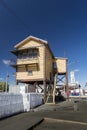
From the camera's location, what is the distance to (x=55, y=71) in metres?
33.1

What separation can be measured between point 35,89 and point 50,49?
8.13 m

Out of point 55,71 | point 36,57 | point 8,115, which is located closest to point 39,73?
point 36,57

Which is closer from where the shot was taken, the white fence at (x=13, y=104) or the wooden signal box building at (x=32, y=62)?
the white fence at (x=13, y=104)

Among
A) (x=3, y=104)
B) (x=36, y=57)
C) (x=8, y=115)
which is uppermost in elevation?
(x=36, y=57)

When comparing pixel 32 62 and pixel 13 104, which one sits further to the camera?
pixel 32 62

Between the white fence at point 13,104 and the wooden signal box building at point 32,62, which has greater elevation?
the wooden signal box building at point 32,62

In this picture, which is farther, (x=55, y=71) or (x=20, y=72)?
(x=55, y=71)

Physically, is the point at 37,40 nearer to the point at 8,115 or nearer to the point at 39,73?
the point at 39,73

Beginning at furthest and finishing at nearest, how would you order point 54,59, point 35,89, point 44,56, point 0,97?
1. point 54,59
2. point 35,89
3. point 44,56
4. point 0,97

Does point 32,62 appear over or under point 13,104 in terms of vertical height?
over

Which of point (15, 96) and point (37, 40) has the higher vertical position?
point (37, 40)

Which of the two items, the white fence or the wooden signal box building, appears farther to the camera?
the wooden signal box building

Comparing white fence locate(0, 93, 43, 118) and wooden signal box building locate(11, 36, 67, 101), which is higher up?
wooden signal box building locate(11, 36, 67, 101)

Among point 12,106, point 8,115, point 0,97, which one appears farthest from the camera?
point 12,106
